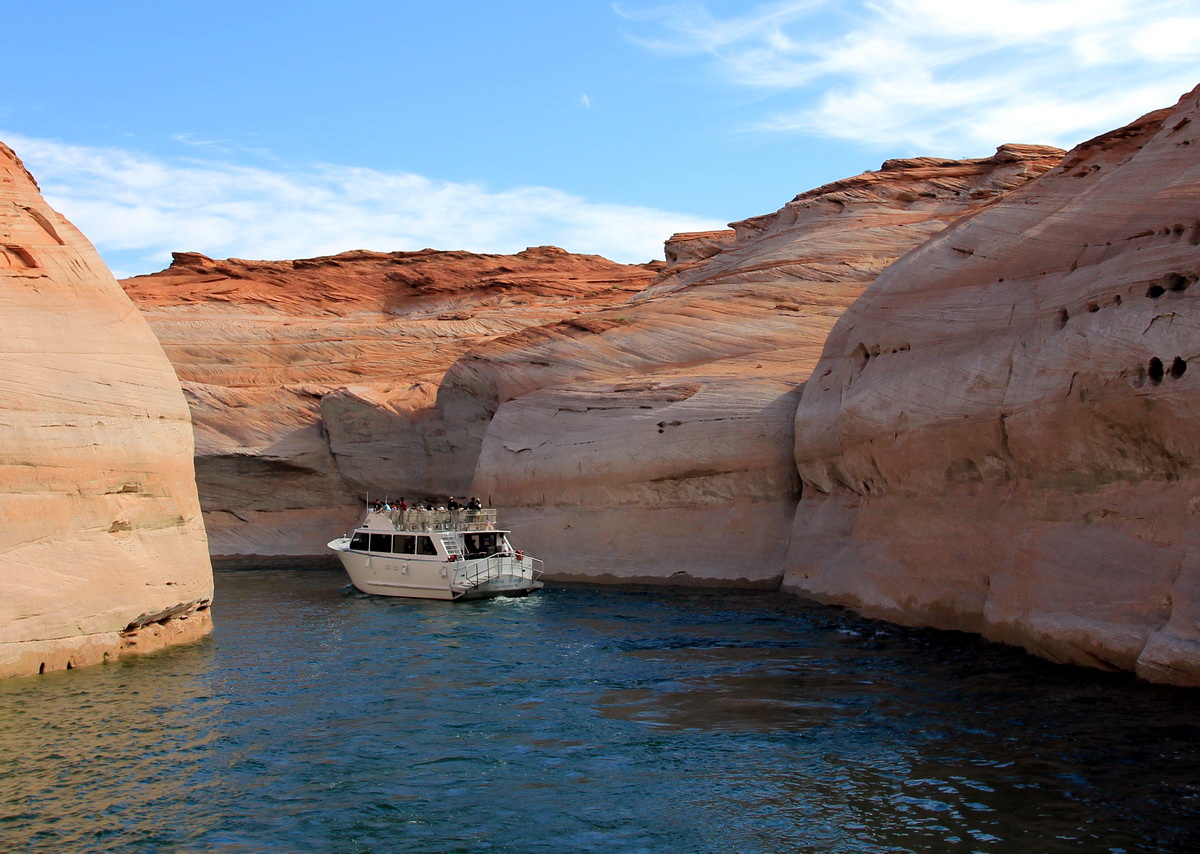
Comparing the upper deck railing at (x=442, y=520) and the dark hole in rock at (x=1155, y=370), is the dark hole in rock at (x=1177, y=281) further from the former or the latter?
the upper deck railing at (x=442, y=520)

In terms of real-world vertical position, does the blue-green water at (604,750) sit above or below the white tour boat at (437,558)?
below

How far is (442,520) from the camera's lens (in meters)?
26.0

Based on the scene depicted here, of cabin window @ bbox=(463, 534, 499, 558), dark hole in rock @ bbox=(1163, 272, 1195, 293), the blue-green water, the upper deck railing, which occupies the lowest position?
the blue-green water

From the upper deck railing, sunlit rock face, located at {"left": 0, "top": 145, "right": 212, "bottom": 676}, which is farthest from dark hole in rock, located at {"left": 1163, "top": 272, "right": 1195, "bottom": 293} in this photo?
the upper deck railing

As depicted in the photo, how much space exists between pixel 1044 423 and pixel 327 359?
105 feet

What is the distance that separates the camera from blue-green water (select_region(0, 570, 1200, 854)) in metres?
9.76

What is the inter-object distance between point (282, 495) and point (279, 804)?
27551mm

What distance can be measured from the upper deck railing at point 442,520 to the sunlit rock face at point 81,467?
24.7ft

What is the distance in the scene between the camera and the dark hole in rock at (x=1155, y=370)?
45.6ft

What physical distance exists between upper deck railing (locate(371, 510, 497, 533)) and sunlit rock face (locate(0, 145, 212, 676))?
24.7 ft

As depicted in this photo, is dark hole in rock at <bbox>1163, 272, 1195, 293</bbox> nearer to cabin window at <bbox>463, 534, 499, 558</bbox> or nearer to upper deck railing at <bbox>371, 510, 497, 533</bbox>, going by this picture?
cabin window at <bbox>463, 534, 499, 558</bbox>

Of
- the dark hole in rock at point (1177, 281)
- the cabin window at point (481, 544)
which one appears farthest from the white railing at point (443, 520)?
the dark hole in rock at point (1177, 281)

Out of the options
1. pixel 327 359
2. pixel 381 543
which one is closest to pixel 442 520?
pixel 381 543

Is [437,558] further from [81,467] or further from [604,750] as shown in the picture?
[604,750]
